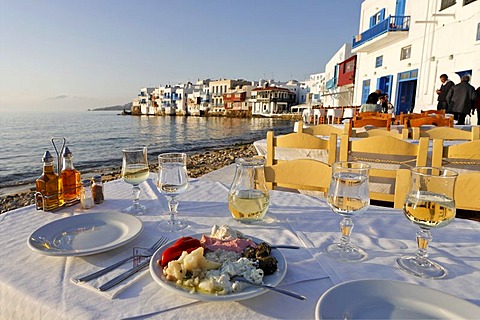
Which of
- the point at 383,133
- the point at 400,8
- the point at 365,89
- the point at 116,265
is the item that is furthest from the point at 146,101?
the point at 116,265

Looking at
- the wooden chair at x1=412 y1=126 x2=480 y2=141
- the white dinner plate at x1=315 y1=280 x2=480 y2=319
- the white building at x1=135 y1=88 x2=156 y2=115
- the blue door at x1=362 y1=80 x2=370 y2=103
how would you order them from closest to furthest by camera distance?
the white dinner plate at x1=315 y1=280 x2=480 y2=319 → the wooden chair at x1=412 y1=126 x2=480 y2=141 → the blue door at x1=362 y1=80 x2=370 y2=103 → the white building at x1=135 y1=88 x2=156 y2=115

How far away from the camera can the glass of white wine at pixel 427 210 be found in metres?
0.72

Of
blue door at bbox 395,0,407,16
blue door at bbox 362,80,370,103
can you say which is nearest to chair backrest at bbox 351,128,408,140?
blue door at bbox 395,0,407,16

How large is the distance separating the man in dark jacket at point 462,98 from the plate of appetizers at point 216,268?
7.30m

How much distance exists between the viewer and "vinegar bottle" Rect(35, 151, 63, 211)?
108cm

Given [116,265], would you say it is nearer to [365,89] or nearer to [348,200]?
[348,200]

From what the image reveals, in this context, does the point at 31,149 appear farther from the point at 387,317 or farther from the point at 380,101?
the point at 387,317

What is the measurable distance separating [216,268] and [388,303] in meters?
0.34

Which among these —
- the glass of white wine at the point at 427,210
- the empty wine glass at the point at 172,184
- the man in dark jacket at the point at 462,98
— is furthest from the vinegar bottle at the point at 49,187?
the man in dark jacket at the point at 462,98

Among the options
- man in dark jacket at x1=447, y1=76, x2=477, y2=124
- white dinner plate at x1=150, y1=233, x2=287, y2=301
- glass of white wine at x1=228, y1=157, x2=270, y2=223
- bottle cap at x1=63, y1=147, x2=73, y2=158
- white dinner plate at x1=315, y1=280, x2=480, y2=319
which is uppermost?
man in dark jacket at x1=447, y1=76, x2=477, y2=124

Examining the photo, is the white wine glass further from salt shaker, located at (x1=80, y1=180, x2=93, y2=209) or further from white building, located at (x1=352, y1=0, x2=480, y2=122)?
white building, located at (x1=352, y1=0, x2=480, y2=122)

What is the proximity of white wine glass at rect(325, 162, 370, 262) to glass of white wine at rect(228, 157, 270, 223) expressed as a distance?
234 mm

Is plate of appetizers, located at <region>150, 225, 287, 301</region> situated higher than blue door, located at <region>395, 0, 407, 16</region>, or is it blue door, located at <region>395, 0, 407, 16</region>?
blue door, located at <region>395, 0, 407, 16</region>

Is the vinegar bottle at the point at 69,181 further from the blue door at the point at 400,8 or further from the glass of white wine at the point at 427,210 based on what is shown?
the blue door at the point at 400,8
